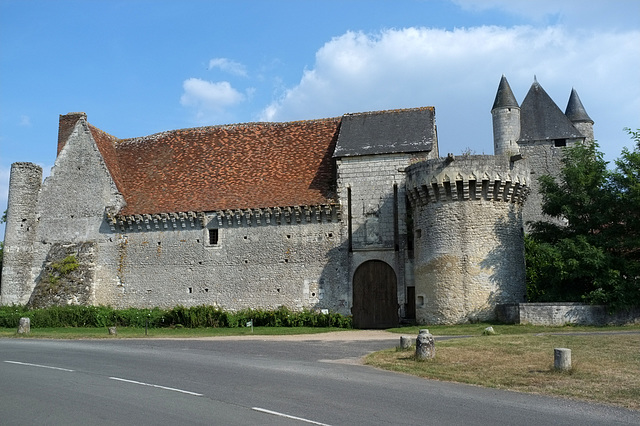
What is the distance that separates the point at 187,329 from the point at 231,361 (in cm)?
1119

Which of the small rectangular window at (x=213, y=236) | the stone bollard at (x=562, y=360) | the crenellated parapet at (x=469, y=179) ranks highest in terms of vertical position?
the crenellated parapet at (x=469, y=179)

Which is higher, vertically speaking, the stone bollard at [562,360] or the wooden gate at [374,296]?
the wooden gate at [374,296]

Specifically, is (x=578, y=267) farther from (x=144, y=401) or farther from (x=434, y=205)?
(x=144, y=401)

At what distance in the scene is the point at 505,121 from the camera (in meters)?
39.2

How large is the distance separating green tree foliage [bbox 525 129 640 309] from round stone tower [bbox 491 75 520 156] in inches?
697

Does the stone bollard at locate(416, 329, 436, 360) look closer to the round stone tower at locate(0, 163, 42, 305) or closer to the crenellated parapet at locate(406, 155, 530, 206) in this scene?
the crenellated parapet at locate(406, 155, 530, 206)

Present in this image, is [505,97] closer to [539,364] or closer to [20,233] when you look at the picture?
[20,233]

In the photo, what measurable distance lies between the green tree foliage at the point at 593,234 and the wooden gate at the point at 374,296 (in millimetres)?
5637

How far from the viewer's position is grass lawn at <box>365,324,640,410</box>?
888 centimetres

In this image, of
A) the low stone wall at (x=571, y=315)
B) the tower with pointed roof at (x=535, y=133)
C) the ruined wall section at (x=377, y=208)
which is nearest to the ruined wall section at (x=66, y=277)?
the ruined wall section at (x=377, y=208)

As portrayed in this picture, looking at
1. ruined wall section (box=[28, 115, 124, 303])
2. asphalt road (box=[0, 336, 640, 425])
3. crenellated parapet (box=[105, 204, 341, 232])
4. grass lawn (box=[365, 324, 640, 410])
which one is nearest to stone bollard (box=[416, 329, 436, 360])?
grass lawn (box=[365, 324, 640, 410])

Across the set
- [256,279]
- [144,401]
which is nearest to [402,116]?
[256,279]

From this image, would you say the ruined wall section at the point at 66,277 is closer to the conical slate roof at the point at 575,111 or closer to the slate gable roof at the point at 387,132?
the slate gable roof at the point at 387,132

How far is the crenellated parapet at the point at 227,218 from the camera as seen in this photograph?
2375 cm
